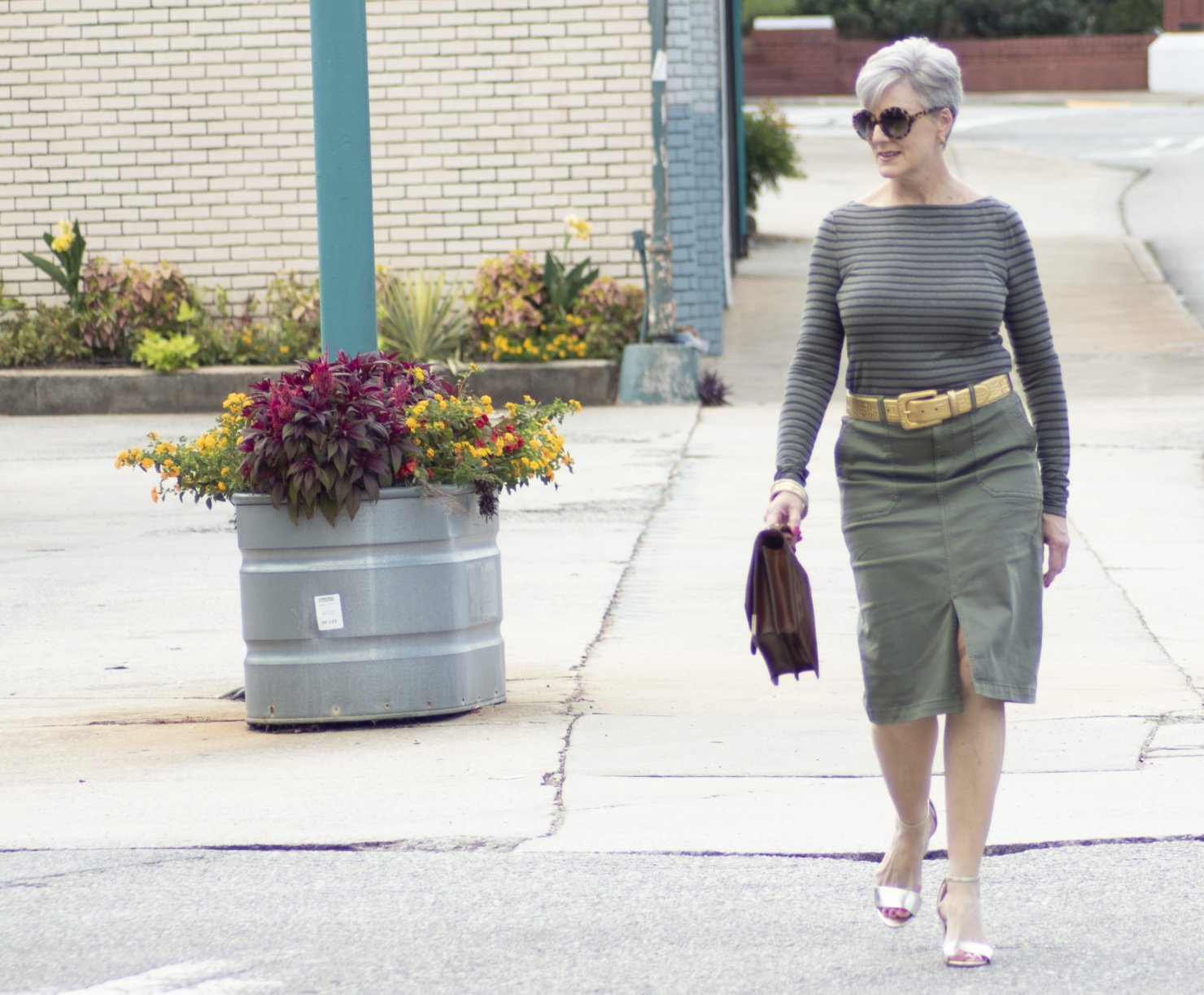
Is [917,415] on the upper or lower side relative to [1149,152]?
lower

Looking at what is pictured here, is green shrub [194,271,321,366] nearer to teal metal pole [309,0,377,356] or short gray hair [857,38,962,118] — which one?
teal metal pole [309,0,377,356]

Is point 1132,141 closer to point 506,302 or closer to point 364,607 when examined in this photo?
point 506,302

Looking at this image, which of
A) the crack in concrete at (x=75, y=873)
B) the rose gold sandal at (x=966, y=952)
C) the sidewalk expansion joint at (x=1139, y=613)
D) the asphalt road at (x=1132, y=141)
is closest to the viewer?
the rose gold sandal at (x=966, y=952)

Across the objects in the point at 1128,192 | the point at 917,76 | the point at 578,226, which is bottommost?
the point at 917,76

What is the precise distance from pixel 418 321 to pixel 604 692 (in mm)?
8312

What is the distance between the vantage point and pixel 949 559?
3740 mm

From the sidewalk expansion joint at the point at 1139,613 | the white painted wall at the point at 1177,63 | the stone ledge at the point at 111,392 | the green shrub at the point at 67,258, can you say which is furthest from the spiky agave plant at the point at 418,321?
the white painted wall at the point at 1177,63

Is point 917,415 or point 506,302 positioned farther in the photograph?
point 506,302

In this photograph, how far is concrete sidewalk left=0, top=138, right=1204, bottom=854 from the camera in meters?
4.80

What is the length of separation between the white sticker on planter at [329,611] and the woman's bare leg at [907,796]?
7.20ft

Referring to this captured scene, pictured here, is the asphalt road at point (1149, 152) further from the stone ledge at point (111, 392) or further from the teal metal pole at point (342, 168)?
the teal metal pole at point (342, 168)

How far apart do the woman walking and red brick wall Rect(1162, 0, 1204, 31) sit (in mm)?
47073

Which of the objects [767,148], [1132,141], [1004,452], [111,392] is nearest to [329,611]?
[1004,452]

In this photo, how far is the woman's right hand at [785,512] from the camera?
3797 mm
